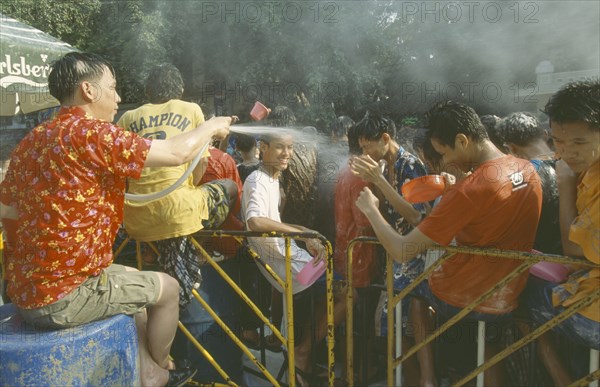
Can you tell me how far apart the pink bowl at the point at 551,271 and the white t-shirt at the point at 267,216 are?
1.36 meters

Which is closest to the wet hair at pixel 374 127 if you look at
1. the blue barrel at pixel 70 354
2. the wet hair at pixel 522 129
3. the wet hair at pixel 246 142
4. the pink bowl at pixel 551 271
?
the wet hair at pixel 522 129

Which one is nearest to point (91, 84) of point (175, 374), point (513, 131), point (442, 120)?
point (175, 374)

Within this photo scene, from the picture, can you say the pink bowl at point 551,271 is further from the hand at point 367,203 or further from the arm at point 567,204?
the hand at point 367,203

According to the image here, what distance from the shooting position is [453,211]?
92.8 inches

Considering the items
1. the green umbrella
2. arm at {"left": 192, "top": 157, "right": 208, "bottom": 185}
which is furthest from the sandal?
the green umbrella

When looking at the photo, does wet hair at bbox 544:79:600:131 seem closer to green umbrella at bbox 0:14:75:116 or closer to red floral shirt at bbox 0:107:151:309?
red floral shirt at bbox 0:107:151:309

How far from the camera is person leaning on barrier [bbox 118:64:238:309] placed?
9.67 ft

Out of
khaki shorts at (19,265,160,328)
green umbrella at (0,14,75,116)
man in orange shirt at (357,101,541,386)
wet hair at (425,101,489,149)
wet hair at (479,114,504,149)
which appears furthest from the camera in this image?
green umbrella at (0,14,75,116)

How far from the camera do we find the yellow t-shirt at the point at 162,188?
2.94 m

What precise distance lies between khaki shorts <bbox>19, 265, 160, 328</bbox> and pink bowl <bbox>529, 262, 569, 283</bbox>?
1.92 meters

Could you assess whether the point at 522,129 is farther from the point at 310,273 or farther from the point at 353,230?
the point at 310,273

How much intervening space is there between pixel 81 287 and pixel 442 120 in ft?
6.43

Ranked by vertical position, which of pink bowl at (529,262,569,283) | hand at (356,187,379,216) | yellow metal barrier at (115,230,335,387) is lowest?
yellow metal barrier at (115,230,335,387)

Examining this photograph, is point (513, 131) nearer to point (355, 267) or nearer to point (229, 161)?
point (355, 267)
